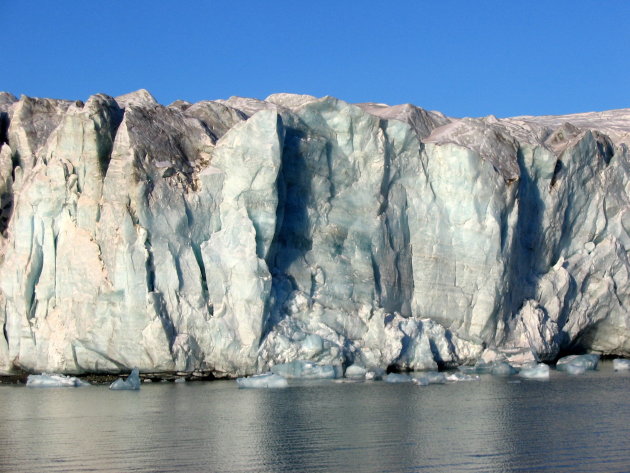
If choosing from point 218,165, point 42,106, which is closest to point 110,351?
point 218,165

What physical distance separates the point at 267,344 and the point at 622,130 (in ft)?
54.6

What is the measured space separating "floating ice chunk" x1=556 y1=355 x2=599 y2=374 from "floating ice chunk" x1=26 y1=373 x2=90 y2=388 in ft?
38.5

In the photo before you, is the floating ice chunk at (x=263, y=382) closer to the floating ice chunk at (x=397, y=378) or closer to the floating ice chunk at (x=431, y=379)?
the floating ice chunk at (x=397, y=378)

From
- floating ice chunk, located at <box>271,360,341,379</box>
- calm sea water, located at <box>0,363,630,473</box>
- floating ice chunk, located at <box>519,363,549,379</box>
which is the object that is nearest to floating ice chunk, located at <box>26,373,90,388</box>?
calm sea water, located at <box>0,363,630,473</box>

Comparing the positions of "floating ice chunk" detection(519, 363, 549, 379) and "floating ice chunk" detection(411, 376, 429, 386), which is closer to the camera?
"floating ice chunk" detection(411, 376, 429, 386)

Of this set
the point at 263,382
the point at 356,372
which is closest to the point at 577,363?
the point at 356,372

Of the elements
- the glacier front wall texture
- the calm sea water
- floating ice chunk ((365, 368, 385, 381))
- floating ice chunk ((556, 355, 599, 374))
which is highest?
the glacier front wall texture

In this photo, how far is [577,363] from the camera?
25922 millimetres

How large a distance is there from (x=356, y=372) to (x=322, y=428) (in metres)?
7.93

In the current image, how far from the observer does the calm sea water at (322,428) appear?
13.2m

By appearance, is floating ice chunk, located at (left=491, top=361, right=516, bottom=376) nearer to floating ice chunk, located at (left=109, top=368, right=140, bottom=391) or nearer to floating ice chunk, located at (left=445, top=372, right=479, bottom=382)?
floating ice chunk, located at (left=445, top=372, right=479, bottom=382)

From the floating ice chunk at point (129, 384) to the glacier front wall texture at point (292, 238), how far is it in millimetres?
889

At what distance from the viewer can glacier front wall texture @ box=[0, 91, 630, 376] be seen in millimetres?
23422

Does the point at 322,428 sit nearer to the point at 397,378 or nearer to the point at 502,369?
the point at 397,378
